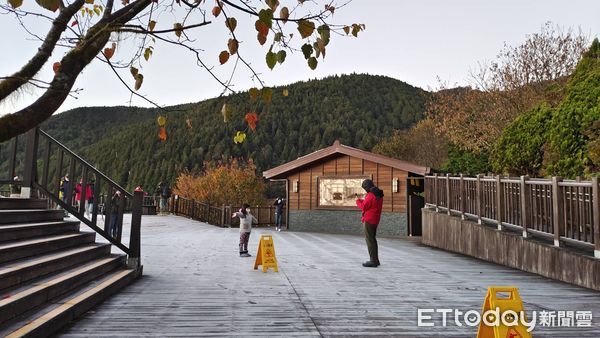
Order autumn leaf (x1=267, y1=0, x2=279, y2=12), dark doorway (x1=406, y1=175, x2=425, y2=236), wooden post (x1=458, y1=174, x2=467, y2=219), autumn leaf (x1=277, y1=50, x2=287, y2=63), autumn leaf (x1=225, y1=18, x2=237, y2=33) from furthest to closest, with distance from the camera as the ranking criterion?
dark doorway (x1=406, y1=175, x2=425, y2=236) → wooden post (x1=458, y1=174, x2=467, y2=219) → autumn leaf (x1=225, y1=18, x2=237, y2=33) → autumn leaf (x1=267, y1=0, x2=279, y2=12) → autumn leaf (x1=277, y1=50, x2=287, y2=63)

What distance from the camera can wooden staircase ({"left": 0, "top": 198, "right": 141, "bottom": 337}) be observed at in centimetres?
405

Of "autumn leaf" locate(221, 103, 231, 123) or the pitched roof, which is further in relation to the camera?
the pitched roof

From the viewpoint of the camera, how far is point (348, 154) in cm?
2031

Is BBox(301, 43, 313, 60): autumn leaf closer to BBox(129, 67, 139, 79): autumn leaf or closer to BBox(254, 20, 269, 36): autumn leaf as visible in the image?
BBox(254, 20, 269, 36): autumn leaf

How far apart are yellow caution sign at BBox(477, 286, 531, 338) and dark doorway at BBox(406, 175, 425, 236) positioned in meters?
15.7

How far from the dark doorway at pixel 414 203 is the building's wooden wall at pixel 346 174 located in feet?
0.85

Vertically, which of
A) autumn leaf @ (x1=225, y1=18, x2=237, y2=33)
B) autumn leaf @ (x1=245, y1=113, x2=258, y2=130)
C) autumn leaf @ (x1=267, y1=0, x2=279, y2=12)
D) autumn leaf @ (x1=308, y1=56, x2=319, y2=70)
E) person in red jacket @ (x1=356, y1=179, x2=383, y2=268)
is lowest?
person in red jacket @ (x1=356, y1=179, x2=383, y2=268)

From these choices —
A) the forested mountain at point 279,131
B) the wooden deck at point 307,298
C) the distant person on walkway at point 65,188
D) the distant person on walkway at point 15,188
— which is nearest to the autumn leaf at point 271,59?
the wooden deck at point 307,298

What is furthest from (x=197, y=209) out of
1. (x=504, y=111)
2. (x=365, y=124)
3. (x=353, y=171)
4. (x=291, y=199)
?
(x=365, y=124)

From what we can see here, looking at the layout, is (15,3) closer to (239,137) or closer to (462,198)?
(239,137)

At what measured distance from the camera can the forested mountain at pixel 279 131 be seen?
78.3m

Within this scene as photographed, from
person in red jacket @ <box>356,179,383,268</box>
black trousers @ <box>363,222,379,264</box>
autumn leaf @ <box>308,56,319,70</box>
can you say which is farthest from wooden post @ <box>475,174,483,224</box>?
autumn leaf @ <box>308,56,319,70</box>

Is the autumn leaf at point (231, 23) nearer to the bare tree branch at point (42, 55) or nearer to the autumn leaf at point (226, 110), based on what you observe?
the autumn leaf at point (226, 110)

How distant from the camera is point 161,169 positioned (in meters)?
89.3
